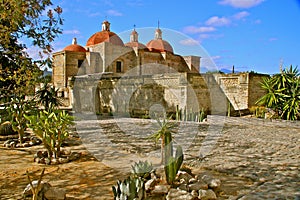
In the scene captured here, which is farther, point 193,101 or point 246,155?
point 193,101

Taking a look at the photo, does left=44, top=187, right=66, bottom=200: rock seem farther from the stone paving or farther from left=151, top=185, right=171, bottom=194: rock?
left=151, top=185, right=171, bottom=194: rock

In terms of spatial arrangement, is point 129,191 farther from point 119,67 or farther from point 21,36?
point 119,67

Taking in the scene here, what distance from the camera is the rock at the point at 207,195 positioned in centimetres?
329

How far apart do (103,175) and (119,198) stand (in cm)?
150

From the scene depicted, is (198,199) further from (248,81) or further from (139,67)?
(139,67)

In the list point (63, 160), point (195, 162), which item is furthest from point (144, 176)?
point (63, 160)

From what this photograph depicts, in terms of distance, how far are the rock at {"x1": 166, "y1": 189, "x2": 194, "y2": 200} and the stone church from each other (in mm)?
7105

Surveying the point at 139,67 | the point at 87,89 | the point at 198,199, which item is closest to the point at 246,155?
the point at 198,199

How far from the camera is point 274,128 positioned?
9.57 metres

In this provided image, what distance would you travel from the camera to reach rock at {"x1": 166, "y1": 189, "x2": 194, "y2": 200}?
327cm

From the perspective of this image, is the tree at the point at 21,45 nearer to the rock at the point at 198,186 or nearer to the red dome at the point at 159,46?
the rock at the point at 198,186

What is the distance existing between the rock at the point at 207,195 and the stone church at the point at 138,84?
735cm

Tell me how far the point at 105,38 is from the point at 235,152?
21.8 metres

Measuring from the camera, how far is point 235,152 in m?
5.91
